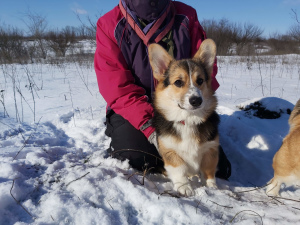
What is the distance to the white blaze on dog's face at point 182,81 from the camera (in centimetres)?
200

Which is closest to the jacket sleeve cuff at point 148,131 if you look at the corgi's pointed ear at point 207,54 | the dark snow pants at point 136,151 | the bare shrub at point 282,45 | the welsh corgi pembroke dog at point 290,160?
the dark snow pants at point 136,151

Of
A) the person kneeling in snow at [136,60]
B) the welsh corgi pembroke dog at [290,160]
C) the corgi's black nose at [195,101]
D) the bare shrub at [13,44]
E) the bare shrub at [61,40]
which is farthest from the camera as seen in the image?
the bare shrub at [61,40]

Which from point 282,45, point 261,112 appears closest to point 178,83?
point 261,112

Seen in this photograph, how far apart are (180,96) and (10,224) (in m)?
1.49

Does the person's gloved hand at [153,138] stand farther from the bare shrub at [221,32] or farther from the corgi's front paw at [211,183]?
the bare shrub at [221,32]

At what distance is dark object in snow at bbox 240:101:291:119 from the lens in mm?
3594

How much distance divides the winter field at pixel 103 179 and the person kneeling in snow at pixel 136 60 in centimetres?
29

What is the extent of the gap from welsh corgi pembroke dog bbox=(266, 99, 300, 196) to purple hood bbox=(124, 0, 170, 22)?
1.63 metres

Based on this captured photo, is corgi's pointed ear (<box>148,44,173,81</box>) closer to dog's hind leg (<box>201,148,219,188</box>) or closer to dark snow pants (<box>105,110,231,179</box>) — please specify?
dark snow pants (<box>105,110,231,179</box>)

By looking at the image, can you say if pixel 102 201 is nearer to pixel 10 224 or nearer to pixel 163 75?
pixel 10 224

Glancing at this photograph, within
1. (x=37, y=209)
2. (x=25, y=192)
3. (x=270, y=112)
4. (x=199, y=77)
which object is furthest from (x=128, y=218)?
(x=270, y=112)

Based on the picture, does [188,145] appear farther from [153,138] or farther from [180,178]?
[153,138]

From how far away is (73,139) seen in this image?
2.88 metres

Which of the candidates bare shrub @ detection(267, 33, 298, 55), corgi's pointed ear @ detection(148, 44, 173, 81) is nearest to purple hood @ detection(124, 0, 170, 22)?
corgi's pointed ear @ detection(148, 44, 173, 81)
